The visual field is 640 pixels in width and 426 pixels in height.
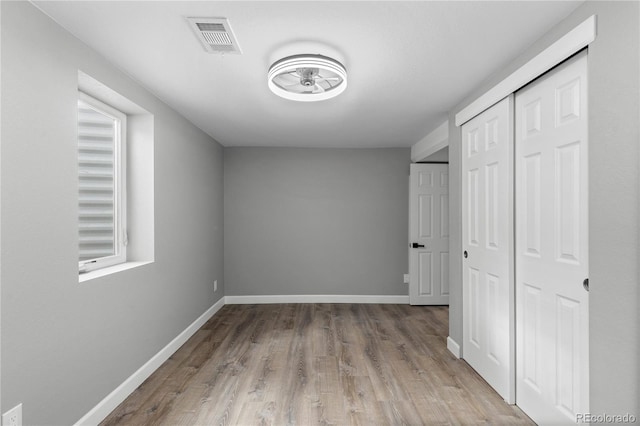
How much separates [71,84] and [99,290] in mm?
1270

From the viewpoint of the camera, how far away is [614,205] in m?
1.54

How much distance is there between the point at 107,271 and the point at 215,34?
177 cm

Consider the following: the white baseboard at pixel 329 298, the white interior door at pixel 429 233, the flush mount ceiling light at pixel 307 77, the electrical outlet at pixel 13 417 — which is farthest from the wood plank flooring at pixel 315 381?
the flush mount ceiling light at pixel 307 77

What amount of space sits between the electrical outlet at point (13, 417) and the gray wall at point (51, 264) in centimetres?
3

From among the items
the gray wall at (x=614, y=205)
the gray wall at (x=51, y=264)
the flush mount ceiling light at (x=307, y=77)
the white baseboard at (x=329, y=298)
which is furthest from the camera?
the white baseboard at (x=329, y=298)

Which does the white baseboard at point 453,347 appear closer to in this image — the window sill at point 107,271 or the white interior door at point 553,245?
the white interior door at point 553,245

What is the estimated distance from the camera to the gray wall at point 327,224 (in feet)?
17.2

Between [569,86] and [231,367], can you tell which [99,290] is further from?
[569,86]

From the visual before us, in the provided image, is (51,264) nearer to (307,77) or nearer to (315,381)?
(307,77)

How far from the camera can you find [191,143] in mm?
3797

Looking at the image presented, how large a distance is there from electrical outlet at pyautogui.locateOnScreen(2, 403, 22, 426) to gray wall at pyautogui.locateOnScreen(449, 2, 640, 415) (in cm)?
273

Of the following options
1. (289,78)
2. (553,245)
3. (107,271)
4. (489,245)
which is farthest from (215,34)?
(489,245)

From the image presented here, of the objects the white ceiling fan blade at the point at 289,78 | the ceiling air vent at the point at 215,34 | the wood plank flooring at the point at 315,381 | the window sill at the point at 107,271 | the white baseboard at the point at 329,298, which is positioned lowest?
the wood plank flooring at the point at 315,381

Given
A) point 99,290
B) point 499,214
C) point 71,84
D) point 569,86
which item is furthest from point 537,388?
point 71,84
